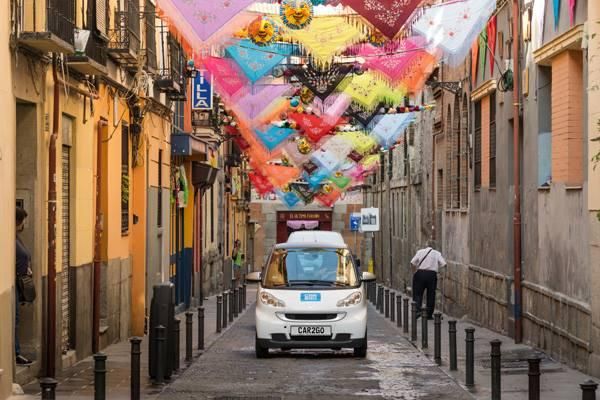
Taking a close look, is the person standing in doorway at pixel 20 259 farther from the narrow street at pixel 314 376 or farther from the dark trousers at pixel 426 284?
the dark trousers at pixel 426 284

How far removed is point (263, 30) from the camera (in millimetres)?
27469

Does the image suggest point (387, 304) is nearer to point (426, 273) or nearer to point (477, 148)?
point (426, 273)

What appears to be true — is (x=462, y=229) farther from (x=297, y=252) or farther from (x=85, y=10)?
(x=85, y=10)

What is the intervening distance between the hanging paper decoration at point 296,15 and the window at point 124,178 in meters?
3.84

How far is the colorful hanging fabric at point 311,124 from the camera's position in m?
40.5

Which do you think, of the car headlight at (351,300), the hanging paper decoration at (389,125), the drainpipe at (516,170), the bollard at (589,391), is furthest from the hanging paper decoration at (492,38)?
the bollard at (589,391)

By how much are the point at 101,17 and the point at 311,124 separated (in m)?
21.1

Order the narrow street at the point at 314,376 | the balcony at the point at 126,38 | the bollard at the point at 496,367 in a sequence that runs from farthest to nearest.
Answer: the balcony at the point at 126,38 < the narrow street at the point at 314,376 < the bollard at the point at 496,367

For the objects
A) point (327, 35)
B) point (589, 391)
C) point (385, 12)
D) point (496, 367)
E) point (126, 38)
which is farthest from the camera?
point (327, 35)

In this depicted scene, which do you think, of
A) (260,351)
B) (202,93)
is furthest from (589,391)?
(202,93)

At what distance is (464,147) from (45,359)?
18.2 meters

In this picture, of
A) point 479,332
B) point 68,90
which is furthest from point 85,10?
point 479,332

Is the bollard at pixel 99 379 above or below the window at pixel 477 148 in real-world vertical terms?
below

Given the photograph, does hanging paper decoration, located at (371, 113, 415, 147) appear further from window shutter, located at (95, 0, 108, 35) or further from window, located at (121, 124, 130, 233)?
window shutter, located at (95, 0, 108, 35)
